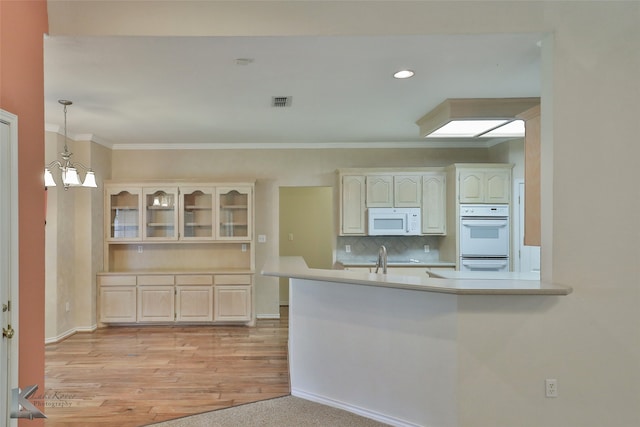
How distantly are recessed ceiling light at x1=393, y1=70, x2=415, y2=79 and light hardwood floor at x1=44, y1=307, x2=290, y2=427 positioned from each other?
271 centimetres

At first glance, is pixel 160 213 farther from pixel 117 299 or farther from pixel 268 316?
pixel 268 316

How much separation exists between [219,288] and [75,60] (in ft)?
11.1

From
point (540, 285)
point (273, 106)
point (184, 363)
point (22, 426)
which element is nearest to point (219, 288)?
point (184, 363)

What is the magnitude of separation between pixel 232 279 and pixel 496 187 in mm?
3773

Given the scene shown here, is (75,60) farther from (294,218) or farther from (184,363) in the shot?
(294,218)

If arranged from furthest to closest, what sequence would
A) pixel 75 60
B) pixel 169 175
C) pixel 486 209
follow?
pixel 169 175, pixel 486 209, pixel 75 60

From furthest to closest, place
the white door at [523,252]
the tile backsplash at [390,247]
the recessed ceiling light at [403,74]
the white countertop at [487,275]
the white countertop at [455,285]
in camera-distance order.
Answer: the tile backsplash at [390,247] → the white door at [523,252] → the white countertop at [487,275] → the recessed ceiling light at [403,74] → the white countertop at [455,285]

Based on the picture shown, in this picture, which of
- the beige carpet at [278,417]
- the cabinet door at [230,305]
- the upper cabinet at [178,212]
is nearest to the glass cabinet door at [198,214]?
the upper cabinet at [178,212]

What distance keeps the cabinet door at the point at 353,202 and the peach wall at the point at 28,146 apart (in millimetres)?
3725

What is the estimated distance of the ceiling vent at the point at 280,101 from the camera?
11.8ft

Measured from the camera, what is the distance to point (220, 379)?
3.53 meters

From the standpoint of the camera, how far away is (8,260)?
2039mm

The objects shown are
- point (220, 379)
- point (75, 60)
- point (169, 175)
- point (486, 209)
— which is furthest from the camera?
point (169, 175)

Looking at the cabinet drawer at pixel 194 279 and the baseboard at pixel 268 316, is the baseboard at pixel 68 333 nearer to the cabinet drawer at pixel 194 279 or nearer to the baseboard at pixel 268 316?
the cabinet drawer at pixel 194 279
